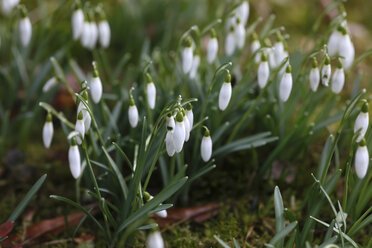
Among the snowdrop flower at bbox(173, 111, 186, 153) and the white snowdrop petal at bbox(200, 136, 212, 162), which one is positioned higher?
the snowdrop flower at bbox(173, 111, 186, 153)

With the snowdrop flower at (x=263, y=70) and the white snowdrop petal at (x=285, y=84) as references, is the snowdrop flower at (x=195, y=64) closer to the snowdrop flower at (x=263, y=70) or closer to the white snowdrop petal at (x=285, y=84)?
the snowdrop flower at (x=263, y=70)

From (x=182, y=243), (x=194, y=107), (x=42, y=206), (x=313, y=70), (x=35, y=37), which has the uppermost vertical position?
(x=35, y=37)

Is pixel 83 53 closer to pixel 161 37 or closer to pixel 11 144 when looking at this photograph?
pixel 161 37

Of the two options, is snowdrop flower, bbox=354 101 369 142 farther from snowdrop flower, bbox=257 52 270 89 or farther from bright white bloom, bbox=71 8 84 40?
bright white bloom, bbox=71 8 84 40

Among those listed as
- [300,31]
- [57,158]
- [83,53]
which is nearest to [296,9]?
[300,31]

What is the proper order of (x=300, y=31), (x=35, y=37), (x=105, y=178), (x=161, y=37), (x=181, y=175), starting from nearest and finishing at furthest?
(x=181, y=175) < (x=105, y=178) < (x=35, y=37) < (x=161, y=37) < (x=300, y=31)

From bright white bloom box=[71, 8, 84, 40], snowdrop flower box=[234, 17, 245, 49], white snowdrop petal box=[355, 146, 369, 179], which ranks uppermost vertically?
bright white bloom box=[71, 8, 84, 40]

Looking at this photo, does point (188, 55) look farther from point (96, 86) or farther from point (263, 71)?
point (96, 86)

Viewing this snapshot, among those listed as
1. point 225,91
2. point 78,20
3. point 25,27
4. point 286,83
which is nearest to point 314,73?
point 286,83

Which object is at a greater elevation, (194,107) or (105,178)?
(194,107)

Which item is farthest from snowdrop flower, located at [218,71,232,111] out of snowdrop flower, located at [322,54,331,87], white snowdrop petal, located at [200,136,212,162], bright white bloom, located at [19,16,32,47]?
bright white bloom, located at [19,16,32,47]

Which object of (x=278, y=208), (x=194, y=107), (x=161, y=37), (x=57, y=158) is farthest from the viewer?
(x=161, y=37)
